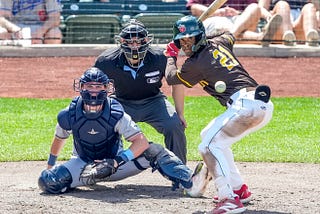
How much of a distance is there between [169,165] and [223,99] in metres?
0.79

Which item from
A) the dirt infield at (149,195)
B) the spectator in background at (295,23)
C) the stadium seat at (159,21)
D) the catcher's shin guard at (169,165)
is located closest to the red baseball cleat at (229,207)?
the dirt infield at (149,195)

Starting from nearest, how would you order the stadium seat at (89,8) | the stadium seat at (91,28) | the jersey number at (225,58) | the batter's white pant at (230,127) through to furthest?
the batter's white pant at (230,127) < the jersey number at (225,58) < the stadium seat at (91,28) < the stadium seat at (89,8)

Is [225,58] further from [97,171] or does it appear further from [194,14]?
[194,14]

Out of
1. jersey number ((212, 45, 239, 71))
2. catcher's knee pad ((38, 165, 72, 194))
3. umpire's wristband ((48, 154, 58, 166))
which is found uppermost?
jersey number ((212, 45, 239, 71))

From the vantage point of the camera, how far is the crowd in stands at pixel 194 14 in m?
16.3

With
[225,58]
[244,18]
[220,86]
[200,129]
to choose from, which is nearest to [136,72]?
[225,58]

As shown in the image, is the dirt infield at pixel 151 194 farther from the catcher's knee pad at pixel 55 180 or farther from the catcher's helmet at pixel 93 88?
the catcher's helmet at pixel 93 88

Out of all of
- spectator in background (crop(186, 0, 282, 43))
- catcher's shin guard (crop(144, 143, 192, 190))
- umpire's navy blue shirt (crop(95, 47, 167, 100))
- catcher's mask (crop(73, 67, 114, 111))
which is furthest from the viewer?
spectator in background (crop(186, 0, 282, 43))

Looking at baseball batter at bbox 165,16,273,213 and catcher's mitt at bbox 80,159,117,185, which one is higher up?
baseball batter at bbox 165,16,273,213

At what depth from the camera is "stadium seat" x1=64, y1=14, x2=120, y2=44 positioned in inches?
643

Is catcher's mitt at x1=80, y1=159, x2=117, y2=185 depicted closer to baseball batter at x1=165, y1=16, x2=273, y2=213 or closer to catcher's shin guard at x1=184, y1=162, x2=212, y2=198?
catcher's shin guard at x1=184, y1=162, x2=212, y2=198

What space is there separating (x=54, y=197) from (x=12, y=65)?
30.2ft

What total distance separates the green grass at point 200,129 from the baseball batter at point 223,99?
2430 mm

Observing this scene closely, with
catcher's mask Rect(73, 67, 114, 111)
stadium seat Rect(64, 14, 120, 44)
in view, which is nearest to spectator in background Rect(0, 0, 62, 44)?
stadium seat Rect(64, 14, 120, 44)
